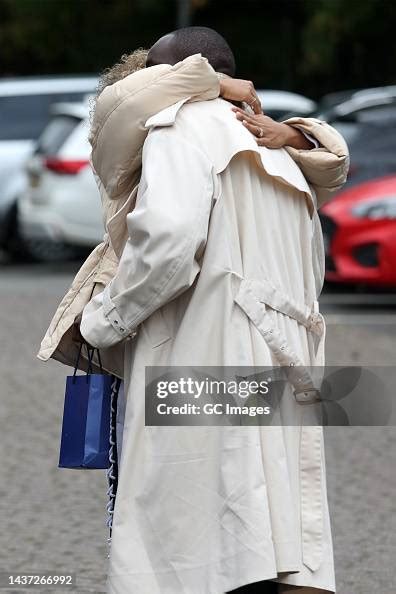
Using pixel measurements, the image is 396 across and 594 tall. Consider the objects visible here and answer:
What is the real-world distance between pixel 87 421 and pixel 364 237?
8.41m

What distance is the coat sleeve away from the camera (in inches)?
135

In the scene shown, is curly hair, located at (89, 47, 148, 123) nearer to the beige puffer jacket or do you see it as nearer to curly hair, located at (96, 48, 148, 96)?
curly hair, located at (96, 48, 148, 96)

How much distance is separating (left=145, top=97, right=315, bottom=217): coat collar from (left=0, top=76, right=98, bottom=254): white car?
1312cm

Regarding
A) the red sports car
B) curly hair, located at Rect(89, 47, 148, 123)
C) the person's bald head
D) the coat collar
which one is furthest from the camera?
the red sports car

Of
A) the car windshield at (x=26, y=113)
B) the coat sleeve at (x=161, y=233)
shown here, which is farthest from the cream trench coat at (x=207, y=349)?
the car windshield at (x=26, y=113)

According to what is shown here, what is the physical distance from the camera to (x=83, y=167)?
15273 millimetres

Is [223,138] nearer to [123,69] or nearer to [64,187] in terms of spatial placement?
[123,69]

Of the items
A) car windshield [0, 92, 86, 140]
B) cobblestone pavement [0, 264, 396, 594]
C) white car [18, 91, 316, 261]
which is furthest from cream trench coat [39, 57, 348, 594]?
car windshield [0, 92, 86, 140]

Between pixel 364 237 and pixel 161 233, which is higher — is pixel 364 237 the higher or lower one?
the lower one

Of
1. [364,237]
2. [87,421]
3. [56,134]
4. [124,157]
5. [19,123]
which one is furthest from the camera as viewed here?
[19,123]

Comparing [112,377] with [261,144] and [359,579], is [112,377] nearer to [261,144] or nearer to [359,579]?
[261,144]

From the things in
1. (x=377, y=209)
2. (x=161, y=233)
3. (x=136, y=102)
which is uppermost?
(x=136, y=102)

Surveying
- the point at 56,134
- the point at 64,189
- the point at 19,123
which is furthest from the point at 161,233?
the point at 19,123

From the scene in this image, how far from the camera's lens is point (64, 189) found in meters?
15.5
